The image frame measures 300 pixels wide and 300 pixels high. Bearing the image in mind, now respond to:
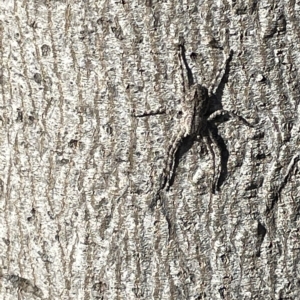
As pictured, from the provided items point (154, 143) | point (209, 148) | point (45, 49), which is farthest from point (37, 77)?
point (209, 148)

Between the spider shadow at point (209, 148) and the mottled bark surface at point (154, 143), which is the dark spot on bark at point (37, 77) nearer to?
the mottled bark surface at point (154, 143)

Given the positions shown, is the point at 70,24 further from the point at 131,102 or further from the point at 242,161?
the point at 242,161

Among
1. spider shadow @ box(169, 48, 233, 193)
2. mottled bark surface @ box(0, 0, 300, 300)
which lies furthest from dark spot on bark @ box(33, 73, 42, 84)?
spider shadow @ box(169, 48, 233, 193)

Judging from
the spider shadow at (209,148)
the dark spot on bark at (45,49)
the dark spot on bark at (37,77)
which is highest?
the dark spot on bark at (45,49)

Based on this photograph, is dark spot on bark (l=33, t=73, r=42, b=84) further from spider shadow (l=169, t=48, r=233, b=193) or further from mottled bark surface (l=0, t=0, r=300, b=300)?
spider shadow (l=169, t=48, r=233, b=193)

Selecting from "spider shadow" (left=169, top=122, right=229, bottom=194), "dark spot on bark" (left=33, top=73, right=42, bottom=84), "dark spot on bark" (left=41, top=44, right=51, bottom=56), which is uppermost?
"dark spot on bark" (left=41, top=44, right=51, bottom=56)

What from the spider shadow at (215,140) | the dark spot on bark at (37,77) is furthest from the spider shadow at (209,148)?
the dark spot on bark at (37,77)

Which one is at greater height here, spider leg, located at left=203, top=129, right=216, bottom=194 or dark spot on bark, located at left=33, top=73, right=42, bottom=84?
dark spot on bark, located at left=33, top=73, right=42, bottom=84

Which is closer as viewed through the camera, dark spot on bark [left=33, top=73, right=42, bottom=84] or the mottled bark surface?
the mottled bark surface

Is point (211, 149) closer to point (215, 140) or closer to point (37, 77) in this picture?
point (215, 140)
